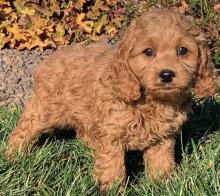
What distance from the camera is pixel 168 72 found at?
14.4ft

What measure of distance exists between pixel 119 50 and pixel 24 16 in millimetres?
3541

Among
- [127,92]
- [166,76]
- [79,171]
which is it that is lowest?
[79,171]

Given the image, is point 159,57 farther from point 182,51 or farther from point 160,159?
point 160,159

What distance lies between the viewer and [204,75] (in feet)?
16.1

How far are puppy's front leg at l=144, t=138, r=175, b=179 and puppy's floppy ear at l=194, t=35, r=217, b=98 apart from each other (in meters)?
0.59

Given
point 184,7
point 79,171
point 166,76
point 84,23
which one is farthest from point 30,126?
point 184,7

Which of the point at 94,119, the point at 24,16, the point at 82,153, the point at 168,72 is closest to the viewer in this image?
the point at 168,72

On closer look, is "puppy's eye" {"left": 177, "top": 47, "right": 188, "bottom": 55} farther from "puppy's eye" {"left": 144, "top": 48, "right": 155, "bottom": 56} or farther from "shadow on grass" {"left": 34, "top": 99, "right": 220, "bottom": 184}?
"shadow on grass" {"left": 34, "top": 99, "right": 220, "bottom": 184}

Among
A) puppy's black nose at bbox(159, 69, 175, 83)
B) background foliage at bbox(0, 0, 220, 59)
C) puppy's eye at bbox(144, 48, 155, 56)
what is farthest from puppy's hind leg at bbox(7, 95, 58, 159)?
background foliage at bbox(0, 0, 220, 59)

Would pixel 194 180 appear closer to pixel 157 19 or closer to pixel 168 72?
pixel 168 72

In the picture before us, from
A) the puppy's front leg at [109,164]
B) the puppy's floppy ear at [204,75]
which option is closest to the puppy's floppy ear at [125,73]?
the puppy's front leg at [109,164]

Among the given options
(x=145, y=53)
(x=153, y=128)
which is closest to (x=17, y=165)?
(x=153, y=128)

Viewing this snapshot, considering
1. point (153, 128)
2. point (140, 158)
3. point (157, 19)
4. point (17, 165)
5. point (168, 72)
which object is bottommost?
point (140, 158)

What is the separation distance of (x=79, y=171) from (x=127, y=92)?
3.30ft
